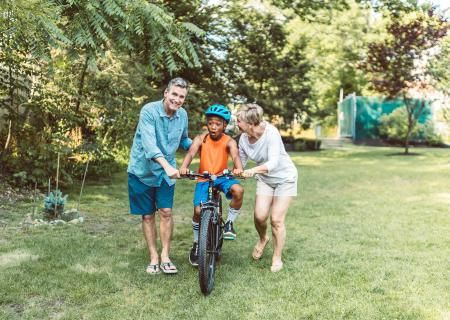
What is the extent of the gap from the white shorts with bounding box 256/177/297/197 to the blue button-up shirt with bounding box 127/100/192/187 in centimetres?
91

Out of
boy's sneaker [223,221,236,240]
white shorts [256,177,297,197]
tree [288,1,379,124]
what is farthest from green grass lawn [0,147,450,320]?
tree [288,1,379,124]

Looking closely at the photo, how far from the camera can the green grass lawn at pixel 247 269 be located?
4.27 meters

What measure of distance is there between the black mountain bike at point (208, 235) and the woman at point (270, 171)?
537 mm

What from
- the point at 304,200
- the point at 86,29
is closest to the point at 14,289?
the point at 86,29

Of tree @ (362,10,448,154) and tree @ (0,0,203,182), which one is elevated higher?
tree @ (362,10,448,154)

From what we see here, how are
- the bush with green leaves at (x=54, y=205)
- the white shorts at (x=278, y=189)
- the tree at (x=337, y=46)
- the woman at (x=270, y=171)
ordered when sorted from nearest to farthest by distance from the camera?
the woman at (x=270, y=171) → the white shorts at (x=278, y=189) → the bush with green leaves at (x=54, y=205) → the tree at (x=337, y=46)

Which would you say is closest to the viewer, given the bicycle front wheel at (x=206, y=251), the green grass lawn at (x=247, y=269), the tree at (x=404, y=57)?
the green grass lawn at (x=247, y=269)

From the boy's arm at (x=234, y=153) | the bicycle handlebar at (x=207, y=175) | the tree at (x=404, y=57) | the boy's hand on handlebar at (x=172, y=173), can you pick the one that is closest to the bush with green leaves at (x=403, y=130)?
the tree at (x=404, y=57)

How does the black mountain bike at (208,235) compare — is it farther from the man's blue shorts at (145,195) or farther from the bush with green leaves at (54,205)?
the bush with green leaves at (54,205)

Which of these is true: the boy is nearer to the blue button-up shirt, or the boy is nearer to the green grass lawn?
the blue button-up shirt

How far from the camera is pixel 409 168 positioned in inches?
604

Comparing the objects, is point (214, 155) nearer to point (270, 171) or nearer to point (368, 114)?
point (270, 171)

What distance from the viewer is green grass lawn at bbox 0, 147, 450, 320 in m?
4.27

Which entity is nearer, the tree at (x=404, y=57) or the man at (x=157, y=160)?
the man at (x=157, y=160)
